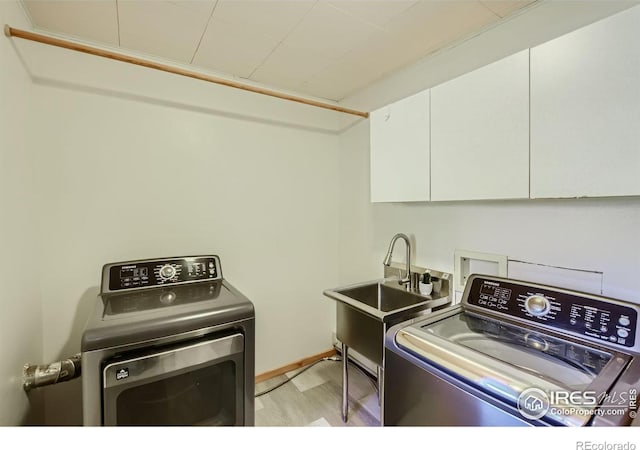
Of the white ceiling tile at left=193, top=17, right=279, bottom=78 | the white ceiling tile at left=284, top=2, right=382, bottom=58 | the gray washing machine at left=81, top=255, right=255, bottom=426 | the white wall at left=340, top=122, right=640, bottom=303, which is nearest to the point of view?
the gray washing machine at left=81, top=255, right=255, bottom=426

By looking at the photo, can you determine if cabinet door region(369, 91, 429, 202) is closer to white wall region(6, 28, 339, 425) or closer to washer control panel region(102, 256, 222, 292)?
white wall region(6, 28, 339, 425)

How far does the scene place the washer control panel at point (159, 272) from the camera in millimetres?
1474

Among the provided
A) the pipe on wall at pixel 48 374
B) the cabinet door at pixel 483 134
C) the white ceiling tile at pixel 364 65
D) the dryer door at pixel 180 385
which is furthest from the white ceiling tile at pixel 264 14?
the pipe on wall at pixel 48 374

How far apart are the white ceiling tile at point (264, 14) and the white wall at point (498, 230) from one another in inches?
39.6

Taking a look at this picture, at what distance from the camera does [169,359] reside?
3.52 feet

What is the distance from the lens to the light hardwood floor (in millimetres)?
1836

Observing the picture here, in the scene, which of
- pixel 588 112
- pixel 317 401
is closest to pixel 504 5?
pixel 588 112

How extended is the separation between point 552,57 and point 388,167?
837 mm

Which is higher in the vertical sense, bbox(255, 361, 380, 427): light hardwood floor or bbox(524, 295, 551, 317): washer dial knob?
bbox(524, 295, 551, 317): washer dial knob

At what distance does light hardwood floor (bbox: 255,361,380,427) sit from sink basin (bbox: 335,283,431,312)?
2.27 ft

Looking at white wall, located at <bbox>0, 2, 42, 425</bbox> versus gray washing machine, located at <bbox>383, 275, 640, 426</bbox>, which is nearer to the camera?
gray washing machine, located at <bbox>383, 275, 640, 426</bbox>

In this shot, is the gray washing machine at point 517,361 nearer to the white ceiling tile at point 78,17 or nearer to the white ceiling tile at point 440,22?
the white ceiling tile at point 440,22

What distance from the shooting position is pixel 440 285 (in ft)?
5.75

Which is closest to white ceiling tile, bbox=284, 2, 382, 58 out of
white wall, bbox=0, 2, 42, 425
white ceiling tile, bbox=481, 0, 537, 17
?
white ceiling tile, bbox=481, 0, 537, 17
